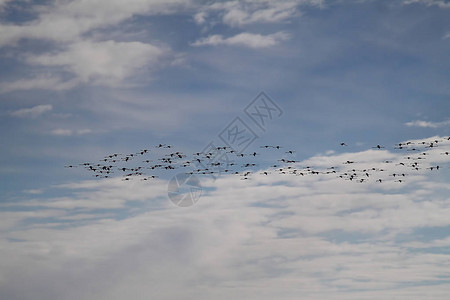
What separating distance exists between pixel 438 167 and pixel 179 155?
3145 inches

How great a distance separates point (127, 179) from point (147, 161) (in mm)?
9545

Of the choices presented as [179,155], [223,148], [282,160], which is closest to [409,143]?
[282,160]

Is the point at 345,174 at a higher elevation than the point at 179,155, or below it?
below

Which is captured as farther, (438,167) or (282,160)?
(282,160)

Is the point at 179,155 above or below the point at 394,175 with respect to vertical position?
above

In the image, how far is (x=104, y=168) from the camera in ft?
583

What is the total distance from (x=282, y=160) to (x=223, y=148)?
25.1 metres

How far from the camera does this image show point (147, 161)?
170875 mm

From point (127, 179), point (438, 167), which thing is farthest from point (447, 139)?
point (127, 179)

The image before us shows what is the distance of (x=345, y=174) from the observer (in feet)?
575

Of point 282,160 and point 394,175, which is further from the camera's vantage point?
point 282,160

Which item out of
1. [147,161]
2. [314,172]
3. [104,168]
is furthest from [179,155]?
[314,172]

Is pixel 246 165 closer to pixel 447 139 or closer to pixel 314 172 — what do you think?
pixel 314 172

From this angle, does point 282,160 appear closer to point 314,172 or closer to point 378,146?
point 314,172
